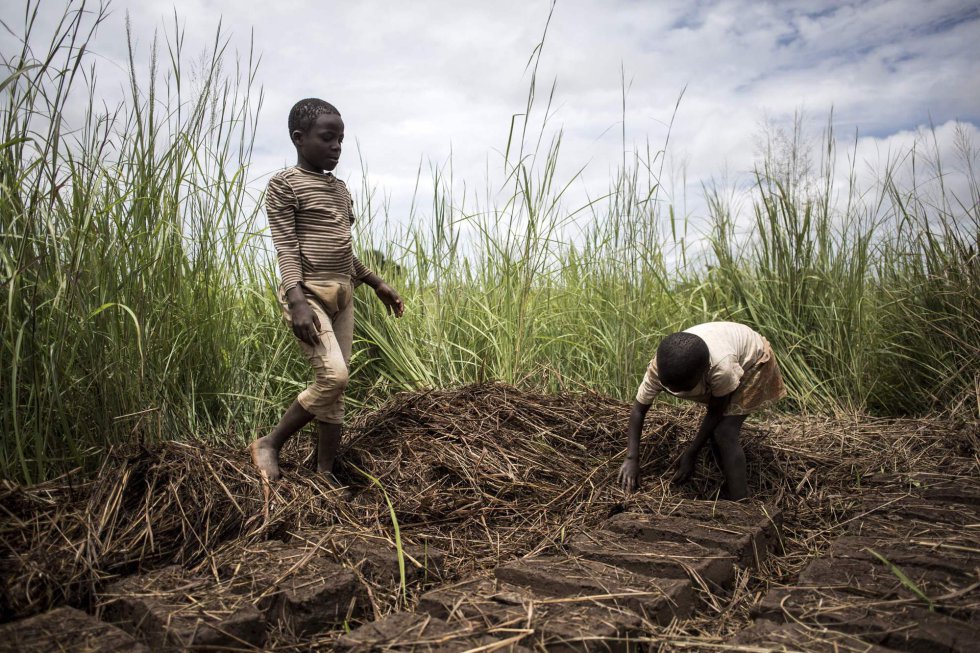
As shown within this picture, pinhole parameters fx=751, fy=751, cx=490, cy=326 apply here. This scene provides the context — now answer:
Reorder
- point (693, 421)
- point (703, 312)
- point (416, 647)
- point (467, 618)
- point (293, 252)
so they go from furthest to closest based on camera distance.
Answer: point (703, 312), point (693, 421), point (293, 252), point (467, 618), point (416, 647)

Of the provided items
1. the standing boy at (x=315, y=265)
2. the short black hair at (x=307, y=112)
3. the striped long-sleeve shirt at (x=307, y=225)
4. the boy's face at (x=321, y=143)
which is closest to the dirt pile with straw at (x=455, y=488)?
the standing boy at (x=315, y=265)

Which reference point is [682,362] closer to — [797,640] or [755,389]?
[755,389]

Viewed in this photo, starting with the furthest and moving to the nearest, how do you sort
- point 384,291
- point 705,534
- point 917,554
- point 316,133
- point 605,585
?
point 384,291, point 316,133, point 705,534, point 917,554, point 605,585

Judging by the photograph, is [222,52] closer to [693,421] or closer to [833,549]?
[693,421]

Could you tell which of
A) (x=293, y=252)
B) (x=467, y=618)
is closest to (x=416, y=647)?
(x=467, y=618)

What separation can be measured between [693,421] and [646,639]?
2025mm

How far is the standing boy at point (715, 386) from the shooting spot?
293 centimetres

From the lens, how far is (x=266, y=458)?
302 centimetres

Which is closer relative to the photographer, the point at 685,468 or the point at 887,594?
the point at 887,594

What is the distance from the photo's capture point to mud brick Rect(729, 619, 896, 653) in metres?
1.73

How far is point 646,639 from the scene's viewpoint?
1799 mm

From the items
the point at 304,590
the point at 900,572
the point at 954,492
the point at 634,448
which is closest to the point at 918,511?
the point at 954,492

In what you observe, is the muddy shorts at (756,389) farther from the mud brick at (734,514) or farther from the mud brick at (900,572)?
the mud brick at (900,572)

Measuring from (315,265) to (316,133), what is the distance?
54cm
